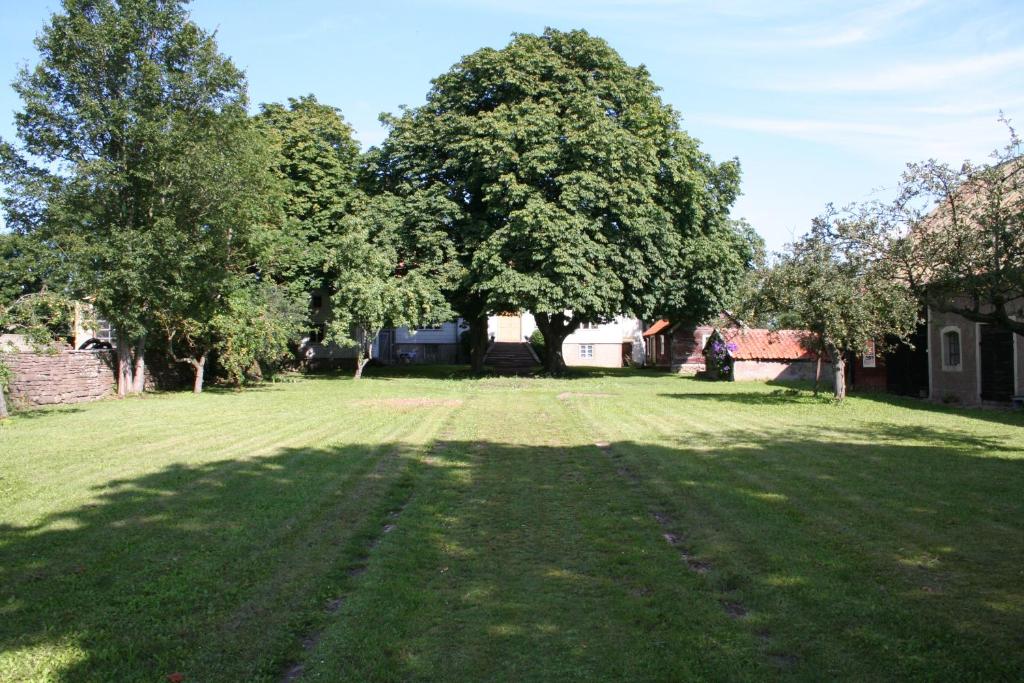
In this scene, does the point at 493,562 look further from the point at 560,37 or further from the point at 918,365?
the point at 560,37

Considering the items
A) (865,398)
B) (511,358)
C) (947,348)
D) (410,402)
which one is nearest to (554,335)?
(410,402)

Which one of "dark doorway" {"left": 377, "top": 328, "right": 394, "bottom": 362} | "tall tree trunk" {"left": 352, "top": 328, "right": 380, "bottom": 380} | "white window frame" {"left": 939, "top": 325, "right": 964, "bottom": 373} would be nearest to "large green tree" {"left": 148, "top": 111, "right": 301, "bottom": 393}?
"tall tree trunk" {"left": 352, "top": 328, "right": 380, "bottom": 380}

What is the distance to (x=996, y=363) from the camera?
20.6 m

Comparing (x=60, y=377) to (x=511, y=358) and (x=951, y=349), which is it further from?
(x=511, y=358)

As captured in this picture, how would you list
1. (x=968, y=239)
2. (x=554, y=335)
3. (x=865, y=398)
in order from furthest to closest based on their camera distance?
(x=554, y=335) < (x=865, y=398) < (x=968, y=239)

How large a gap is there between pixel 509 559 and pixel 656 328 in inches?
1902

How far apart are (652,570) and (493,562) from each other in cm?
128

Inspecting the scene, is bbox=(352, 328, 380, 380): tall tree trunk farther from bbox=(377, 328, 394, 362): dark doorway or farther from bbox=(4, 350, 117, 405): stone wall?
bbox=(377, 328, 394, 362): dark doorway

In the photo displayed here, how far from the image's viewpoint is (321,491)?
8.66 meters

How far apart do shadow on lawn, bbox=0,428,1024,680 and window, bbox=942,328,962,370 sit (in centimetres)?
1385

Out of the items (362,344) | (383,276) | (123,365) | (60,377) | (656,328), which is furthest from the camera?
(656,328)

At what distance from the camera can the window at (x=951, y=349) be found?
22500mm

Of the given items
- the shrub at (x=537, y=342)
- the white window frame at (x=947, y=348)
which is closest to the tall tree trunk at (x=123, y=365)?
the white window frame at (x=947, y=348)

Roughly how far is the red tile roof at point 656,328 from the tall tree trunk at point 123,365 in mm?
33849
